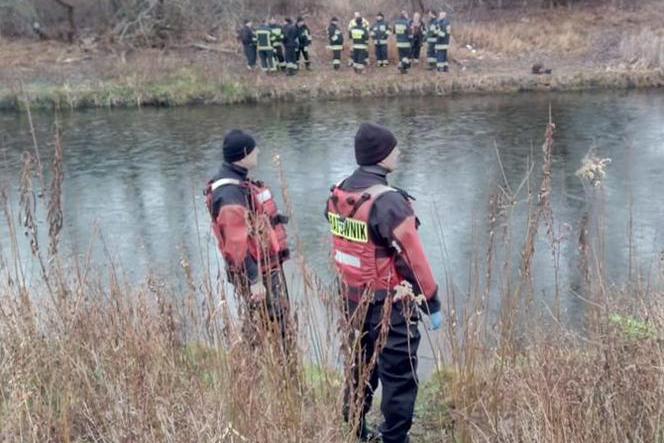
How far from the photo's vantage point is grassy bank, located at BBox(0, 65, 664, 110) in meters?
21.1

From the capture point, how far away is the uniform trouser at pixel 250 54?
2320 cm

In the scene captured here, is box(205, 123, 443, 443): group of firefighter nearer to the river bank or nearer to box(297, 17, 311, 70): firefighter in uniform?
the river bank

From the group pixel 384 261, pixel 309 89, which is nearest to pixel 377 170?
pixel 384 261

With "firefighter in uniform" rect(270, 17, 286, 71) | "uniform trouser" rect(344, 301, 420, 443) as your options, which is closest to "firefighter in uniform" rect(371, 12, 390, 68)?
"firefighter in uniform" rect(270, 17, 286, 71)

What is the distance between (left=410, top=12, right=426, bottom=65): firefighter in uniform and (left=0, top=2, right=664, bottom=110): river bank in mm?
531

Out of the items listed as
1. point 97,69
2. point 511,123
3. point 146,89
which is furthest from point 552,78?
point 97,69

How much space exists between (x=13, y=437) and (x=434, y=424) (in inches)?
89.1

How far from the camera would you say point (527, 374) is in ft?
11.9

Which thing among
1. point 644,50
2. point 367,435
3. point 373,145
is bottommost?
point 644,50

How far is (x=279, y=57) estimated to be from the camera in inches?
915

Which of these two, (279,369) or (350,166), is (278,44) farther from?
(279,369)

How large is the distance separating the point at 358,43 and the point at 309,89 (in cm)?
243

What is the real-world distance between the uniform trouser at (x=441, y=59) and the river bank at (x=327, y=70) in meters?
0.33

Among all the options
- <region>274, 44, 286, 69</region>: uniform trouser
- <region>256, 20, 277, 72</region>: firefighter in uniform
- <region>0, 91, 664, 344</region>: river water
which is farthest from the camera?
<region>274, 44, 286, 69</region>: uniform trouser
